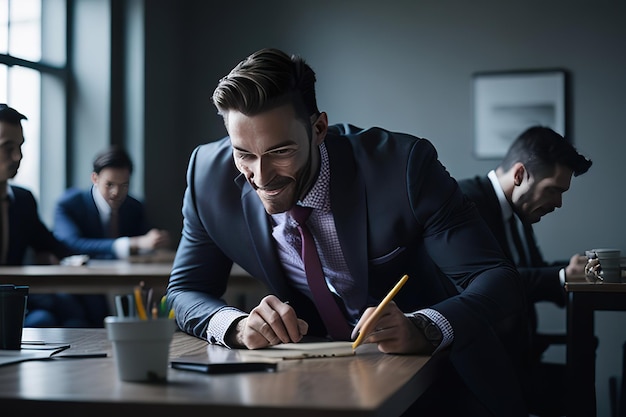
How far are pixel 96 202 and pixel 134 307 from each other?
4248 mm

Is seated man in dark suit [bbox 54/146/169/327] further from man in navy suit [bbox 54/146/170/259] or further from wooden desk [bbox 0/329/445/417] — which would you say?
wooden desk [bbox 0/329/445/417]

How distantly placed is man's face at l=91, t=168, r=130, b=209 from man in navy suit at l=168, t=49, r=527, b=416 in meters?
3.17

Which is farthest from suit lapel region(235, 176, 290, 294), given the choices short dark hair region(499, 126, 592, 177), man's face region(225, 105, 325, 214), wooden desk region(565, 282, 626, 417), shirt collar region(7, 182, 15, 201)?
shirt collar region(7, 182, 15, 201)

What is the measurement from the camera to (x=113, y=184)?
16.9ft

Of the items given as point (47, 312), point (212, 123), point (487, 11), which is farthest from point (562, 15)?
point (47, 312)

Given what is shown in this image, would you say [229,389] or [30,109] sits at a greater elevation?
[30,109]

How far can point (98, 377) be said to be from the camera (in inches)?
47.8

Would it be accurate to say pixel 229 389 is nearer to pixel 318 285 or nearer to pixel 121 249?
pixel 318 285

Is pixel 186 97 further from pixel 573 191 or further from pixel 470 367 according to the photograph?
pixel 470 367

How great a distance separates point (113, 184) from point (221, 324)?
3.66 meters

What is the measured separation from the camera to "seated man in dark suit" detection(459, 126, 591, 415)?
117 inches

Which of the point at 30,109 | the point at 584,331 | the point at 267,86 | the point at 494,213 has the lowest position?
the point at 584,331

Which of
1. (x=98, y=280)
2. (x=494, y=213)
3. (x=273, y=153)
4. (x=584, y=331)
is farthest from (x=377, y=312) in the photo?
(x=98, y=280)

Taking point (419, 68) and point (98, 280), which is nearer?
point (98, 280)
